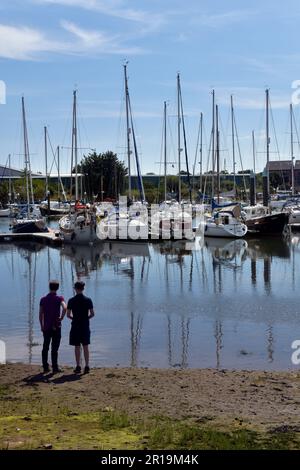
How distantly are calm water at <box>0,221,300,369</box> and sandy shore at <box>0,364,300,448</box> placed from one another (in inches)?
72.6

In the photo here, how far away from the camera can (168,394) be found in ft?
39.3

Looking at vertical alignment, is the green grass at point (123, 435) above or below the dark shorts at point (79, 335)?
below

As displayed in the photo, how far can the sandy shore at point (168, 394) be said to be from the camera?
10406 mm

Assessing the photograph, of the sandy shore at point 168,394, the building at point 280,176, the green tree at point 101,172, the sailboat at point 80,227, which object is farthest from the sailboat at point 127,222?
the building at point 280,176

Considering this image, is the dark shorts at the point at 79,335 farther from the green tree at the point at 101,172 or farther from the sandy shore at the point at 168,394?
the green tree at the point at 101,172

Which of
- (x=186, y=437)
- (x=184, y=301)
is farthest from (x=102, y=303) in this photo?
(x=186, y=437)

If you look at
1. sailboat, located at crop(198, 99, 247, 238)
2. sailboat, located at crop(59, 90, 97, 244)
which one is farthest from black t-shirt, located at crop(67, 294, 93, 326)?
sailboat, located at crop(198, 99, 247, 238)

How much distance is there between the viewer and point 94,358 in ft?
52.9

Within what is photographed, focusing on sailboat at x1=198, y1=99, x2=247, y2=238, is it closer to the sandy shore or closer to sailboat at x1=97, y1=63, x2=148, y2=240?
sailboat at x1=97, y1=63, x2=148, y2=240

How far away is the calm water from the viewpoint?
1678cm

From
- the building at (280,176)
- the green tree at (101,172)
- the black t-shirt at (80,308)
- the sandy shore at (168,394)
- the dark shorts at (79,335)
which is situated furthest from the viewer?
the building at (280,176)

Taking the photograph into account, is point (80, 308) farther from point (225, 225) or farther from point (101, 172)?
point (101, 172)

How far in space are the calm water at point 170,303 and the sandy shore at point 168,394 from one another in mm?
1843
